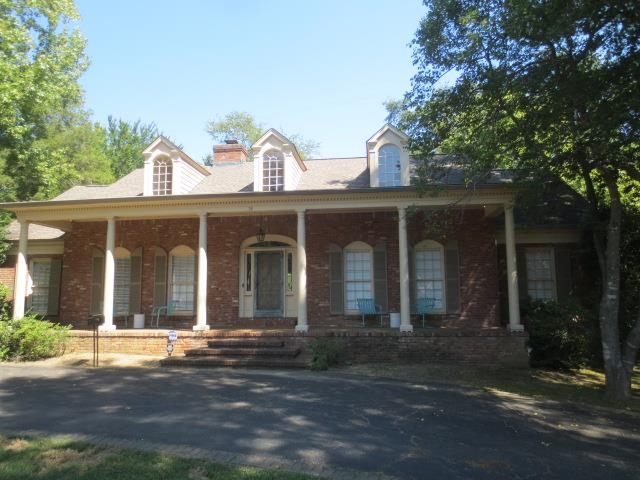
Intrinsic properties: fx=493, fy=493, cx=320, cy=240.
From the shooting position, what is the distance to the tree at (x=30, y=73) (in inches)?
659

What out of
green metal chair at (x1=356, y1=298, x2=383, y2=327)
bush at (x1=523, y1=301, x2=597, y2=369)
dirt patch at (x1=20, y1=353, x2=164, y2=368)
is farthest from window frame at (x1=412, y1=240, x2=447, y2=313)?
dirt patch at (x1=20, y1=353, x2=164, y2=368)

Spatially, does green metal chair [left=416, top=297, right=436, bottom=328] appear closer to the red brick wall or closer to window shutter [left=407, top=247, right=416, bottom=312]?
window shutter [left=407, top=247, right=416, bottom=312]

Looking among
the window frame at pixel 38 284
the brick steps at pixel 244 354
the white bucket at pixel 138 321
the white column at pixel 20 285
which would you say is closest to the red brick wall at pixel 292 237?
the white bucket at pixel 138 321

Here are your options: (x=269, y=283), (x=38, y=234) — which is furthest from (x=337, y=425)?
(x=38, y=234)

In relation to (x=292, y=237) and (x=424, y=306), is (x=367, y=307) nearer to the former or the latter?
(x=424, y=306)

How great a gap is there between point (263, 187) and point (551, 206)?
7.86 metres

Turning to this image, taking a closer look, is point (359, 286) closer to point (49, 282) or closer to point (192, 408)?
point (192, 408)

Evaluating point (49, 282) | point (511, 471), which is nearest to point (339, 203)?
point (511, 471)

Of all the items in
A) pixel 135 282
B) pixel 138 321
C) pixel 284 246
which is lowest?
pixel 138 321

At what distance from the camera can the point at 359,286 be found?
14.6 meters

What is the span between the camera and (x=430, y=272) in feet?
47.5

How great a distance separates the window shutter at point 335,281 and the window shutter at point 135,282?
613 centimetres

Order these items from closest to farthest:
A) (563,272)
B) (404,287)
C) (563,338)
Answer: (563,338) → (404,287) → (563,272)

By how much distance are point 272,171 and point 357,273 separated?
3.96 meters
